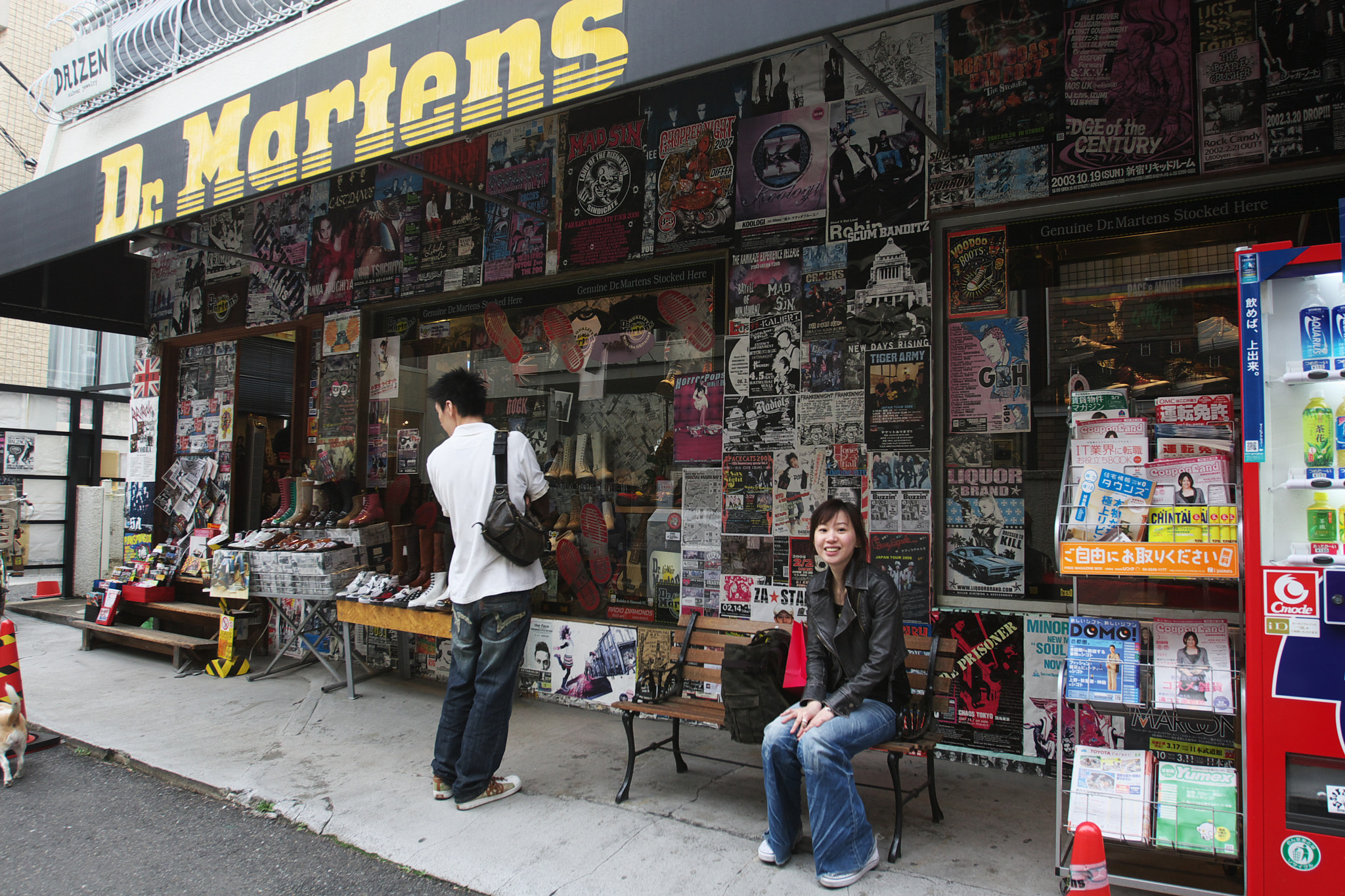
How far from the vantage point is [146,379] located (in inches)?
335

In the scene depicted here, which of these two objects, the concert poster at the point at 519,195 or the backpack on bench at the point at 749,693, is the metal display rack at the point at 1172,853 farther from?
the concert poster at the point at 519,195

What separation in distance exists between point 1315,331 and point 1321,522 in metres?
0.65

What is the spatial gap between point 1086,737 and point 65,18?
11277 mm

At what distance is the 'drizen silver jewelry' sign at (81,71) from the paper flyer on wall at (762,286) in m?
6.57

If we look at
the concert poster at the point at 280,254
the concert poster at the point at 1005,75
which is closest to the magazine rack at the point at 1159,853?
the concert poster at the point at 1005,75

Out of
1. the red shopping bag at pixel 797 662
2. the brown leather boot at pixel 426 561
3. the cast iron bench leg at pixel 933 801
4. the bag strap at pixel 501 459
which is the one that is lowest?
the cast iron bench leg at pixel 933 801

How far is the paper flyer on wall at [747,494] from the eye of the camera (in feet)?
16.0

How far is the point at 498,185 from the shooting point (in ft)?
20.1

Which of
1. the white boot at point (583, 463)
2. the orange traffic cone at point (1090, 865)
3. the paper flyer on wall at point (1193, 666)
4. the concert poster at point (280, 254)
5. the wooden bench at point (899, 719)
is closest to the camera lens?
A: the orange traffic cone at point (1090, 865)

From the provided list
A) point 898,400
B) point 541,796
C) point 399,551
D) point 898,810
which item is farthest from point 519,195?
point 898,810

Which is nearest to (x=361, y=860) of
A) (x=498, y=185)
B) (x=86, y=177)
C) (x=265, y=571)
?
(x=265, y=571)

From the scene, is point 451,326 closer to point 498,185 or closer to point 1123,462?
point 498,185

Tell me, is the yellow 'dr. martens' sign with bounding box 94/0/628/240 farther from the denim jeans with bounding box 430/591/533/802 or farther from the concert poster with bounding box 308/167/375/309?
the denim jeans with bounding box 430/591/533/802

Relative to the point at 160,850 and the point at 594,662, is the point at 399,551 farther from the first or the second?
the point at 160,850
